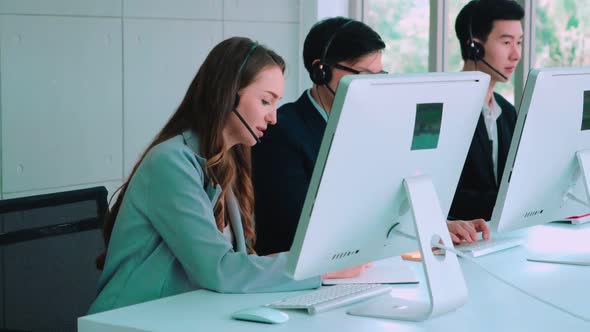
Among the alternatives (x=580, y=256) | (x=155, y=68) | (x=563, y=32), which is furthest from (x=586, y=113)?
(x=563, y=32)

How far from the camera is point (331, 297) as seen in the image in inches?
76.0

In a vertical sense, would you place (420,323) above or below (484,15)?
below

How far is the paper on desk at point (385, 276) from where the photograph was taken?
7.02 feet

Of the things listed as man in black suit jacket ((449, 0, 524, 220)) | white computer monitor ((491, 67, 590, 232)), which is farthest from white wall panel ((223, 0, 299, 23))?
white computer monitor ((491, 67, 590, 232))

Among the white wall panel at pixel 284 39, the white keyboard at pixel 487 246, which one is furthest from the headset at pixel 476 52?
the white wall panel at pixel 284 39

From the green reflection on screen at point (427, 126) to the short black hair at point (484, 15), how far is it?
1.70m

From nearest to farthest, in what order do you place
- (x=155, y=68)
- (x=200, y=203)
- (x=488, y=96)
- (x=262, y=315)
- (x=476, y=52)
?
(x=262, y=315), (x=200, y=203), (x=488, y=96), (x=476, y=52), (x=155, y=68)

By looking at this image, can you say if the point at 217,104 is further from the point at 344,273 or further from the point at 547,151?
the point at 547,151

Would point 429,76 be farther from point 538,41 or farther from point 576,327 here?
point 538,41

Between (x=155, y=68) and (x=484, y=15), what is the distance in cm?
156

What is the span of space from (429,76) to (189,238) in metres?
0.63

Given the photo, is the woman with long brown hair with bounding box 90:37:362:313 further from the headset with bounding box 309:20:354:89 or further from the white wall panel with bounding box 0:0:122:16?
the white wall panel with bounding box 0:0:122:16

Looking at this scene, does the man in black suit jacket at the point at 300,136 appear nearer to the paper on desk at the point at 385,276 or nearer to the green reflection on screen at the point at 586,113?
the paper on desk at the point at 385,276

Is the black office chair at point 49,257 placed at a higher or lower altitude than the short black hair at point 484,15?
lower
